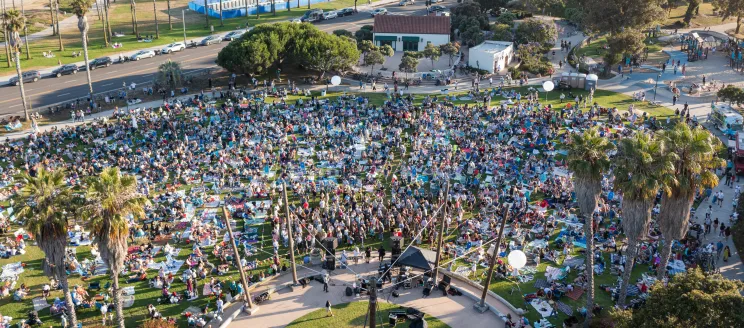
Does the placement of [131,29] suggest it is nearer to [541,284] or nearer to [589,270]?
[541,284]

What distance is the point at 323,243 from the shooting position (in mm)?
40094

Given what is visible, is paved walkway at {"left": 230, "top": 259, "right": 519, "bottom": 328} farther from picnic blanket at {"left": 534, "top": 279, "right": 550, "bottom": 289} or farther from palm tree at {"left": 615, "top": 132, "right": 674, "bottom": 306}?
palm tree at {"left": 615, "top": 132, "right": 674, "bottom": 306}

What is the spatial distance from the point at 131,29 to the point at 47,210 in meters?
79.9

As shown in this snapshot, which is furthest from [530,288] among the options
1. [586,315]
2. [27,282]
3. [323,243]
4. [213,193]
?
[27,282]

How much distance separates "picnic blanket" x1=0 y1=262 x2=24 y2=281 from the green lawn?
16.8 m

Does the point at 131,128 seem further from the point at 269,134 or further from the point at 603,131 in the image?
the point at 603,131

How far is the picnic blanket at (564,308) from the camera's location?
34.2 meters

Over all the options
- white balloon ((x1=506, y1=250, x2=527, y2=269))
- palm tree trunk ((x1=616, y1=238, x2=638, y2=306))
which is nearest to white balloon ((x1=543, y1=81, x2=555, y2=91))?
white balloon ((x1=506, y1=250, x2=527, y2=269))

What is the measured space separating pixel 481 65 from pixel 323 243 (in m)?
44.7

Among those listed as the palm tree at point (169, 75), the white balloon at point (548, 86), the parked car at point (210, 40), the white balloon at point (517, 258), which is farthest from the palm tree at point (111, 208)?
the parked car at point (210, 40)

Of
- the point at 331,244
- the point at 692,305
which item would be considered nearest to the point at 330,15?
the point at 331,244

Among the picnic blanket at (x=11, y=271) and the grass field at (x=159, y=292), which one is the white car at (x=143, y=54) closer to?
the grass field at (x=159, y=292)

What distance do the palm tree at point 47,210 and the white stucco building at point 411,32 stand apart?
212 feet

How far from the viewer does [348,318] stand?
34031 mm
